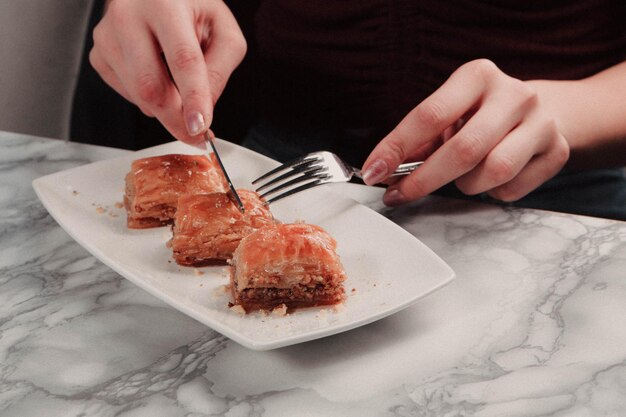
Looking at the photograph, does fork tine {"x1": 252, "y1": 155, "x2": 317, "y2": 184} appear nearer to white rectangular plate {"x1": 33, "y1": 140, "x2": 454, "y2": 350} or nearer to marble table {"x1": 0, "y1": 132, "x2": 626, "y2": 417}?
white rectangular plate {"x1": 33, "y1": 140, "x2": 454, "y2": 350}

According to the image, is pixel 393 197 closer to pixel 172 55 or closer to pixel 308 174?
pixel 308 174

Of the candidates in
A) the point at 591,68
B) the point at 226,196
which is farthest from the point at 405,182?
the point at 591,68

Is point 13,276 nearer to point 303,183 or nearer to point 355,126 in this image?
point 303,183

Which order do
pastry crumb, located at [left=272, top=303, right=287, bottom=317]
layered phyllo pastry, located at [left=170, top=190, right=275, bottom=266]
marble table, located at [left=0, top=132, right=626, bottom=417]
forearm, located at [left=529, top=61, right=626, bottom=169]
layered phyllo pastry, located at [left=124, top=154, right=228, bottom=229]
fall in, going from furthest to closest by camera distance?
forearm, located at [left=529, top=61, right=626, bottom=169]
layered phyllo pastry, located at [left=124, top=154, right=228, bottom=229]
layered phyllo pastry, located at [left=170, top=190, right=275, bottom=266]
pastry crumb, located at [left=272, top=303, right=287, bottom=317]
marble table, located at [left=0, top=132, right=626, bottom=417]

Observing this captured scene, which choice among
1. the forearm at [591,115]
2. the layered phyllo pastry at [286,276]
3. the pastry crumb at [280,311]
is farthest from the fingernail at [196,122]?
the forearm at [591,115]

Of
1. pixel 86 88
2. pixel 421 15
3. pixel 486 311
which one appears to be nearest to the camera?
pixel 486 311

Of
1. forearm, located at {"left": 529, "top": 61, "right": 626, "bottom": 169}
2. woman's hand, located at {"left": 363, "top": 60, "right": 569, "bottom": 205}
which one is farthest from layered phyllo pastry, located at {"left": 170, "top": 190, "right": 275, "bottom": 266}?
forearm, located at {"left": 529, "top": 61, "right": 626, "bottom": 169}

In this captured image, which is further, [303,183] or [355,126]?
[355,126]
